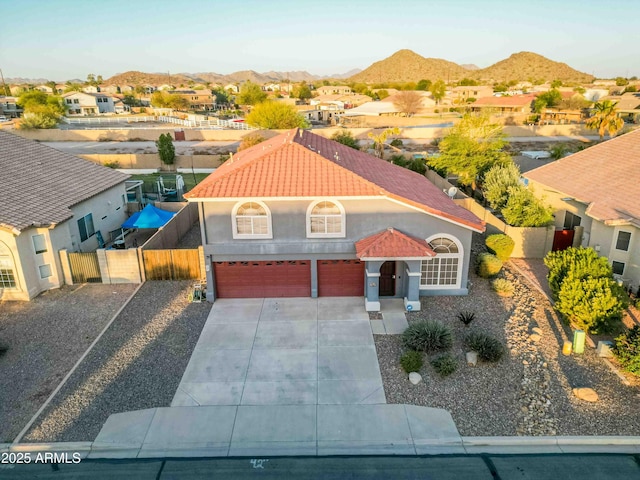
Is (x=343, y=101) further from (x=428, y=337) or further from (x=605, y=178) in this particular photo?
(x=428, y=337)

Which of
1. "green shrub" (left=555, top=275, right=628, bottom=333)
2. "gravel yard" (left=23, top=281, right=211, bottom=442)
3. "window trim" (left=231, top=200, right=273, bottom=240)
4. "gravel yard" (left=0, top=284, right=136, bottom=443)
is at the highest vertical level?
"window trim" (left=231, top=200, right=273, bottom=240)

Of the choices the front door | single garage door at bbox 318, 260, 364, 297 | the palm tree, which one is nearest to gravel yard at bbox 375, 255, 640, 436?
the front door

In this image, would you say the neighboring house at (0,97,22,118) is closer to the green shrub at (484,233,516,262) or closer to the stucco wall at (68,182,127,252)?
the stucco wall at (68,182,127,252)

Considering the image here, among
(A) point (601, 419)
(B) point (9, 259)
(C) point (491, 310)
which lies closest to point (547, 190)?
(C) point (491, 310)

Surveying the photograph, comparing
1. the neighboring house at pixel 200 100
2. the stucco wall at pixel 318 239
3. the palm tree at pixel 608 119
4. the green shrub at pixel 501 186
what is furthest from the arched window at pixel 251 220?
the neighboring house at pixel 200 100

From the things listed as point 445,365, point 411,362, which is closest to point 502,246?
point 445,365

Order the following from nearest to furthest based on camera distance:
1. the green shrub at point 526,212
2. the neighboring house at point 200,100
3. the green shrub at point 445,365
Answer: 1. the green shrub at point 445,365
2. the green shrub at point 526,212
3. the neighboring house at point 200,100

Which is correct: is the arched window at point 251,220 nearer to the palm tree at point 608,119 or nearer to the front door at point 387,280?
the front door at point 387,280
